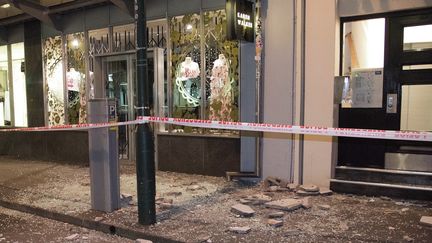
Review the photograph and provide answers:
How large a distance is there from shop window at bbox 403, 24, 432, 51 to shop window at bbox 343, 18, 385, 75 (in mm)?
382

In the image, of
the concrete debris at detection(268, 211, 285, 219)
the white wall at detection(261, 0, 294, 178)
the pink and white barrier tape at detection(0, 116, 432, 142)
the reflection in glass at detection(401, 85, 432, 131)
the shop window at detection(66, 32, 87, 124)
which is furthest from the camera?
the shop window at detection(66, 32, 87, 124)

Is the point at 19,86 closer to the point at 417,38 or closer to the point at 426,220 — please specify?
the point at 417,38

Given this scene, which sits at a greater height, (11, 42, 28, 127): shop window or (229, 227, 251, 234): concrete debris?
(11, 42, 28, 127): shop window

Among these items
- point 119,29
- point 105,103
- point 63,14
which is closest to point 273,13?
point 105,103

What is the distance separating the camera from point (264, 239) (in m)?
4.78

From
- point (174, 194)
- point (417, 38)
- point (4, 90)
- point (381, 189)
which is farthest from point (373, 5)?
point (4, 90)

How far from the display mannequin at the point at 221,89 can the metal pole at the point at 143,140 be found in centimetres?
331

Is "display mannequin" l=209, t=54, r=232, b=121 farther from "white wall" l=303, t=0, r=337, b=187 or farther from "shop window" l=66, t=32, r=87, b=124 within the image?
"shop window" l=66, t=32, r=87, b=124

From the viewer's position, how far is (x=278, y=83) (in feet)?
24.4

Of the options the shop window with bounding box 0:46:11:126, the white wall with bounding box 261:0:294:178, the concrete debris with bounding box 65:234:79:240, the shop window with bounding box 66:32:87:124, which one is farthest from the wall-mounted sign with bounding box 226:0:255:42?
the shop window with bounding box 0:46:11:126

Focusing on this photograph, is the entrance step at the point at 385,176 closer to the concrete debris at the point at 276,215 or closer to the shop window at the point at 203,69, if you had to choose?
the concrete debris at the point at 276,215

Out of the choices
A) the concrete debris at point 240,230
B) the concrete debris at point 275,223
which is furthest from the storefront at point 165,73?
the concrete debris at point 240,230

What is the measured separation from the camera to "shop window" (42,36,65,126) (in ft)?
36.1

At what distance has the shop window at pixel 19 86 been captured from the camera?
11938 millimetres
